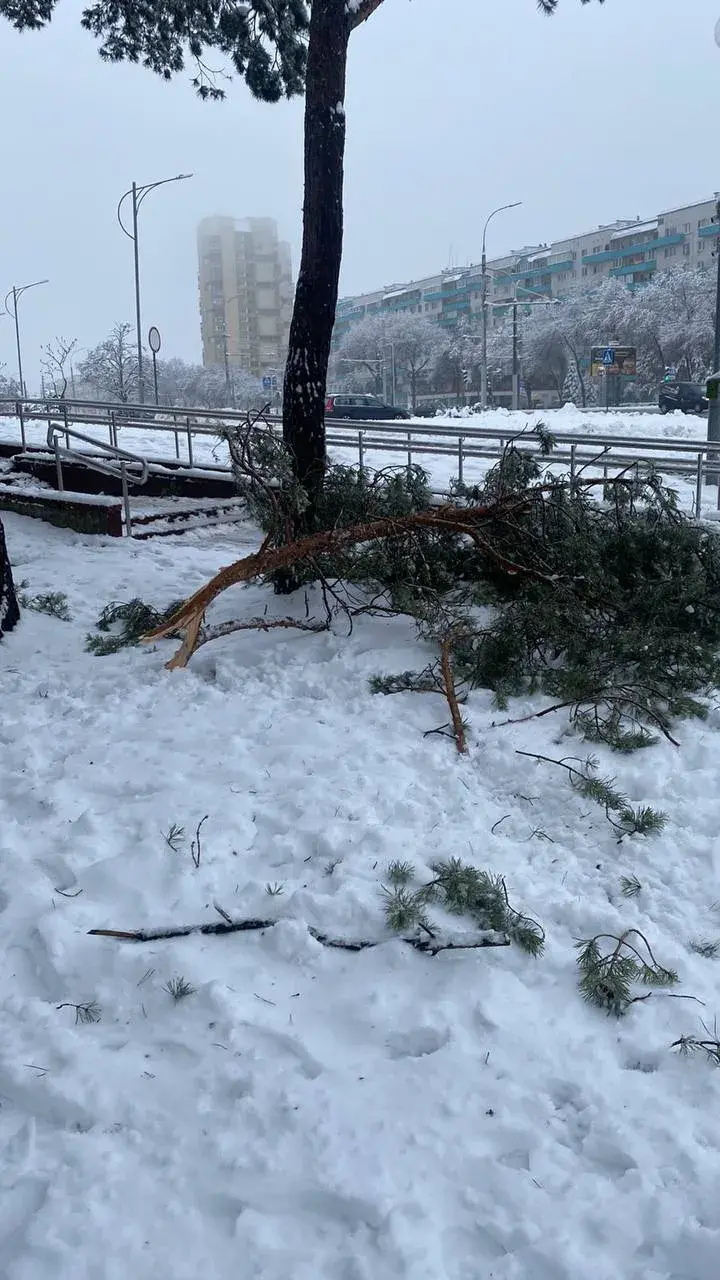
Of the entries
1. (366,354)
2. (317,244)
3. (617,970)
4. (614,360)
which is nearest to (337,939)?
(617,970)

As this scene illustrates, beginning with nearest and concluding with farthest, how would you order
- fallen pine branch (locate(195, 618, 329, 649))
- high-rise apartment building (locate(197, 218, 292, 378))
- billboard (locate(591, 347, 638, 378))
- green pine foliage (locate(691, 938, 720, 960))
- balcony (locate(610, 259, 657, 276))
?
green pine foliage (locate(691, 938, 720, 960)) < fallen pine branch (locate(195, 618, 329, 649)) < billboard (locate(591, 347, 638, 378)) < balcony (locate(610, 259, 657, 276)) < high-rise apartment building (locate(197, 218, 292, 378))

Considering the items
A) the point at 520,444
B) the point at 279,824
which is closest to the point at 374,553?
the point at 279,824

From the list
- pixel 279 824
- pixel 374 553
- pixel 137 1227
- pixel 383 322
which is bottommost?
pixel 137 1227

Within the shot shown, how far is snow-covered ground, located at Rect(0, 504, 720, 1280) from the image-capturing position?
268 centimetres

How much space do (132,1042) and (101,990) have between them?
0.30m

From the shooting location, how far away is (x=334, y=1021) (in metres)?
3.44

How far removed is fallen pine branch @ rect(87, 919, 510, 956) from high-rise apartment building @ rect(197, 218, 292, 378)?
3188 inches

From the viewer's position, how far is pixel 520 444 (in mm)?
15797

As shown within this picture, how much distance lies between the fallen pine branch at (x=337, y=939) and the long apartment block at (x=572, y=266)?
67321 millimetres

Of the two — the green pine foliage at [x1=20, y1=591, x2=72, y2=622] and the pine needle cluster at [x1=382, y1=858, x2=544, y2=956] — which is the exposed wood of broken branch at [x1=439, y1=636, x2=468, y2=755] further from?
the green pine foliage at [x1=20, y1=591, x2=72, y2=622]

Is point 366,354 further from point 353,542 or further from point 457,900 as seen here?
point 457,900

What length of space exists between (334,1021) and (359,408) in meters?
29.8

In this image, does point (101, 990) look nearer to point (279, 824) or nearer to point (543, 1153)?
point (279, 824)

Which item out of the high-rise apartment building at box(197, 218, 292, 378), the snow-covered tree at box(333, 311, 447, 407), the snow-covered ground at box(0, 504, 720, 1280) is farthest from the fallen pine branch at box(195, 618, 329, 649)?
the high-rise apartment building at box(197, 218, 292, 378)
